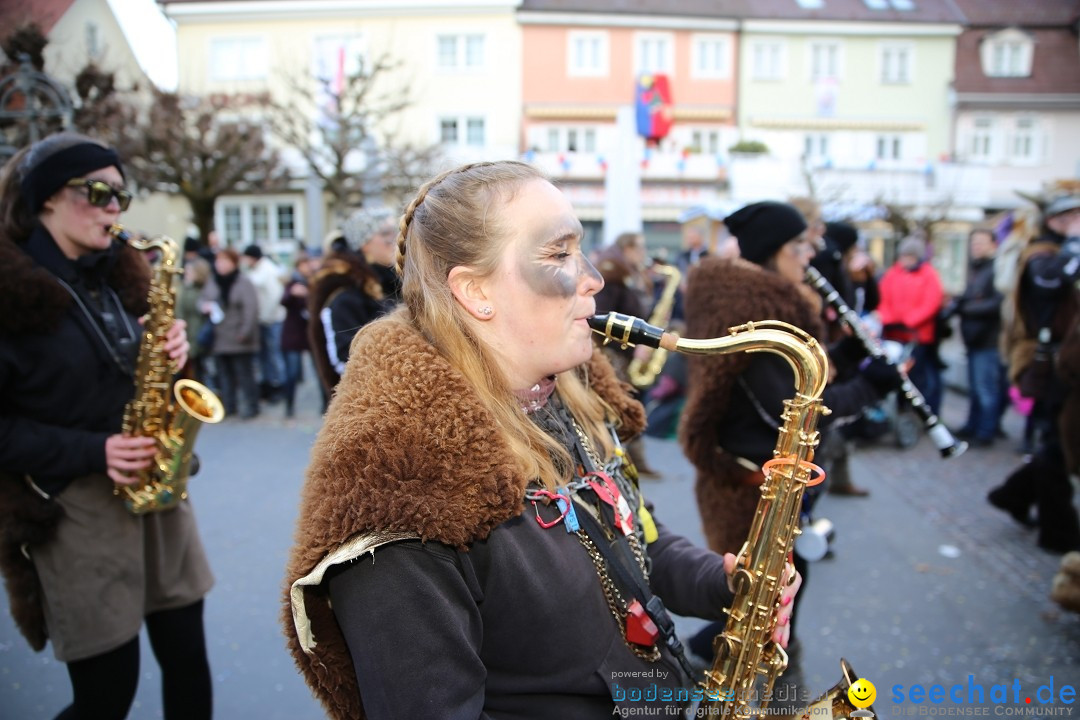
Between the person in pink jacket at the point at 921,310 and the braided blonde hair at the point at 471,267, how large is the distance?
7066mm

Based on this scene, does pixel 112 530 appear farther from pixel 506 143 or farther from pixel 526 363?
pixel 506 143

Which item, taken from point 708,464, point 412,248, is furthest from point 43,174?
point 708,464

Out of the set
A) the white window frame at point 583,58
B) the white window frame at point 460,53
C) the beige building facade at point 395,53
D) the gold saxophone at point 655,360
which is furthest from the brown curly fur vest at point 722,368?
the white window frame at point 583,58

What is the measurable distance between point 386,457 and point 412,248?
1.75 feet

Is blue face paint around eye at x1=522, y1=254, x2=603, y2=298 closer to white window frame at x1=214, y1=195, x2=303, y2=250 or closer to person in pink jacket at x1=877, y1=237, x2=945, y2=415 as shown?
person in pink jacket at x1=877, y1=237, x2=945, y2=415

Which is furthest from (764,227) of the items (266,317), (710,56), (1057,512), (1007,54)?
(1007,54)

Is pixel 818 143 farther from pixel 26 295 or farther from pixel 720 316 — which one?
pixel 26 295

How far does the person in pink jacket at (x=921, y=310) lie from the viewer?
7562mm

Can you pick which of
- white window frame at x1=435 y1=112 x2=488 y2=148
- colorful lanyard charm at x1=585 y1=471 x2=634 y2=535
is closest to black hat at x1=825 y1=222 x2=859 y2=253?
colorful lanyard charm at x1=585 y1=471 x2=634 y2=535

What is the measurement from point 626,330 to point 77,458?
178cm

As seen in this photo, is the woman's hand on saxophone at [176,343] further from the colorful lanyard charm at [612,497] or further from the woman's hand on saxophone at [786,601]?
the woman's hand on saxophone at [786,601]

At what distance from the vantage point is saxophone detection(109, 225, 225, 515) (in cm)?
241

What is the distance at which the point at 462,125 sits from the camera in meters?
27.3

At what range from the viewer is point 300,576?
1270 millimetres
